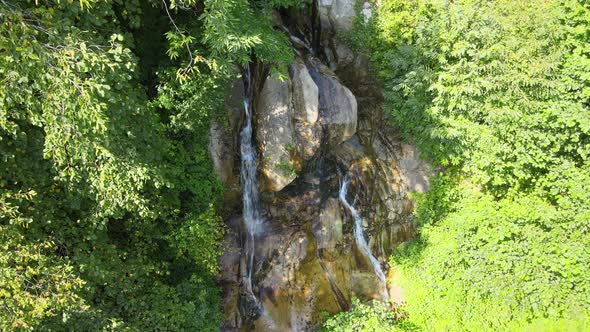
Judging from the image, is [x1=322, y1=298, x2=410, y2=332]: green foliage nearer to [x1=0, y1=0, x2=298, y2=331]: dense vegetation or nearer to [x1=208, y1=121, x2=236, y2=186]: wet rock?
[x1=0, y1=0, x2=298, y2=331]: dense vegetation

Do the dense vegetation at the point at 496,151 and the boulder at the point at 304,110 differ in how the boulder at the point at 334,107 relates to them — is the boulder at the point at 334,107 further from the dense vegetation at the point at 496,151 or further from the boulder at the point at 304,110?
the dense vegetation at the point at 496,151

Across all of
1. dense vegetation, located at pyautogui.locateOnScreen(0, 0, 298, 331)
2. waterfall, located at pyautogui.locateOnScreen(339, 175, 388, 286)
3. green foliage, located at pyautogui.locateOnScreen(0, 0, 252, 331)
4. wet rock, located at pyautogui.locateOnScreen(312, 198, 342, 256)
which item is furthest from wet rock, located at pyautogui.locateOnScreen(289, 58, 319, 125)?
wet rock, located at pyautogui.locateOnScreen(312, 198, 342, 256)

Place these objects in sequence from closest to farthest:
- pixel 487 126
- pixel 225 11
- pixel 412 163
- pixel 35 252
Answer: pixel 35 252 → pixel 225 11 → pixel 487 126 → pixel 412 163

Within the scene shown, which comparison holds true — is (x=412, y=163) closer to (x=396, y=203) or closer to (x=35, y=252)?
(x=396, y=203)

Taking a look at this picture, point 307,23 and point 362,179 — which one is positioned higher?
point 307,23

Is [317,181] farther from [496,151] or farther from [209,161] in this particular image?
[496,151]

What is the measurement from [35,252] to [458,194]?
38.5 feet

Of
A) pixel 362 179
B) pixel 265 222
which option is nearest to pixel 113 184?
pixel 265 222

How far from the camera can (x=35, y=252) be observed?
6316 millimetres

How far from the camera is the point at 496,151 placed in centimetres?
1065

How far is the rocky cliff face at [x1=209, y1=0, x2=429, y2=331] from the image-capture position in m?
11.0

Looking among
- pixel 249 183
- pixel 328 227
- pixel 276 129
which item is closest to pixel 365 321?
pixel 328 227

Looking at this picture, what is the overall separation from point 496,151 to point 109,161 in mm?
10287

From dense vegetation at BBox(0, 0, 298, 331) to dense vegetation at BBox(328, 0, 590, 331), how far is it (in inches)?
192
